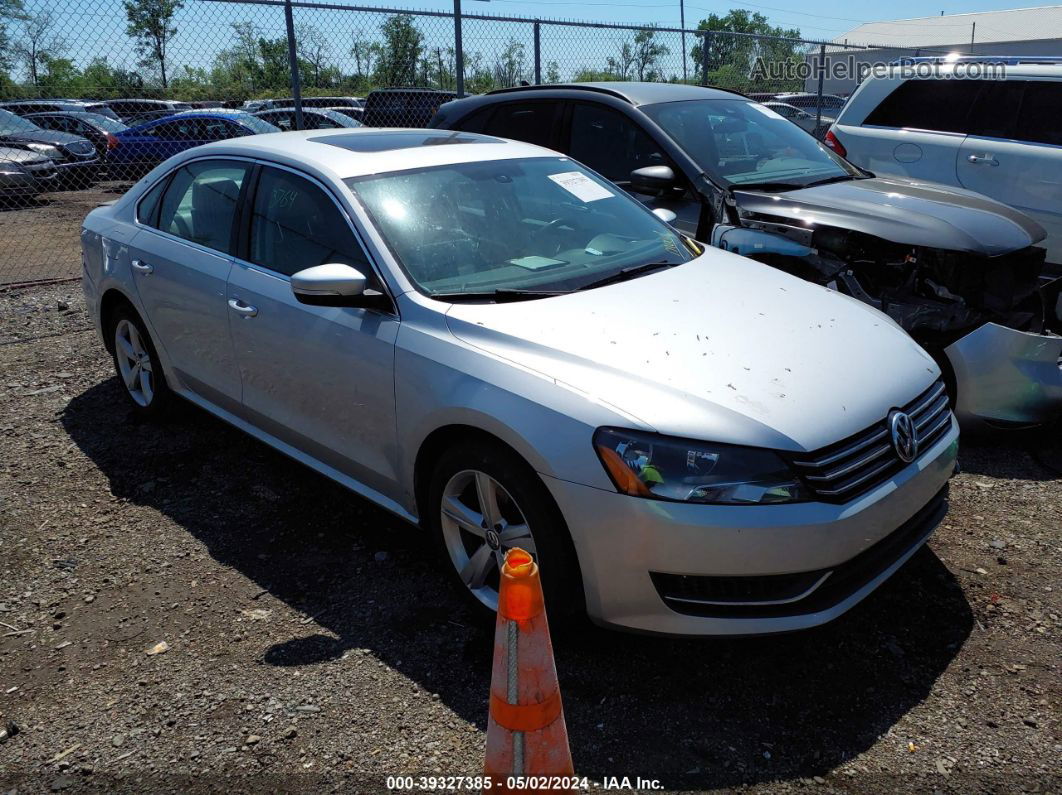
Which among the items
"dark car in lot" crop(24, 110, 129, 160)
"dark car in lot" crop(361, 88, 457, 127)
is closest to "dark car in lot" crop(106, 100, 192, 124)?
"dark car in lot" crop(24, 110, 129, 160)

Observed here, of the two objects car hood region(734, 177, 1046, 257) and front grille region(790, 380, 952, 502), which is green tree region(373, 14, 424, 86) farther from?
front grille region(790, 380, 952, 502)

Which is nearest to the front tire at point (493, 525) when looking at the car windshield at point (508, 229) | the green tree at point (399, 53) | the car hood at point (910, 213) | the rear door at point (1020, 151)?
the car windshield at point (508, 229)

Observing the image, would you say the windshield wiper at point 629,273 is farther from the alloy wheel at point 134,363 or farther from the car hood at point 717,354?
the alloy wheel at point 134,363

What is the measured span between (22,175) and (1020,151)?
47.7ft

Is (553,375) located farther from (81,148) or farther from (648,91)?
(81,148)

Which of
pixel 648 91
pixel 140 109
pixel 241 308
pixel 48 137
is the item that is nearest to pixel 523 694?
pixel 241 308

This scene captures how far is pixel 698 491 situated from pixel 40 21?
8748 mm

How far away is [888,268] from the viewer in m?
4.73

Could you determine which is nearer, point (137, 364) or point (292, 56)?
point (137, 364)

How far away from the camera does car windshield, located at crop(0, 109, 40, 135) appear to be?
14866mm

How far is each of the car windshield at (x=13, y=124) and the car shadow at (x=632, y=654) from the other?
45.0ft

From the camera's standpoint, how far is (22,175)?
575 inches

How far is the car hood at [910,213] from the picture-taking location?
183 inches

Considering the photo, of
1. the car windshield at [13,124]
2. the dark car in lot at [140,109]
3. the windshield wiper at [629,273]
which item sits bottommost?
the windshield wiper at [629,273]
